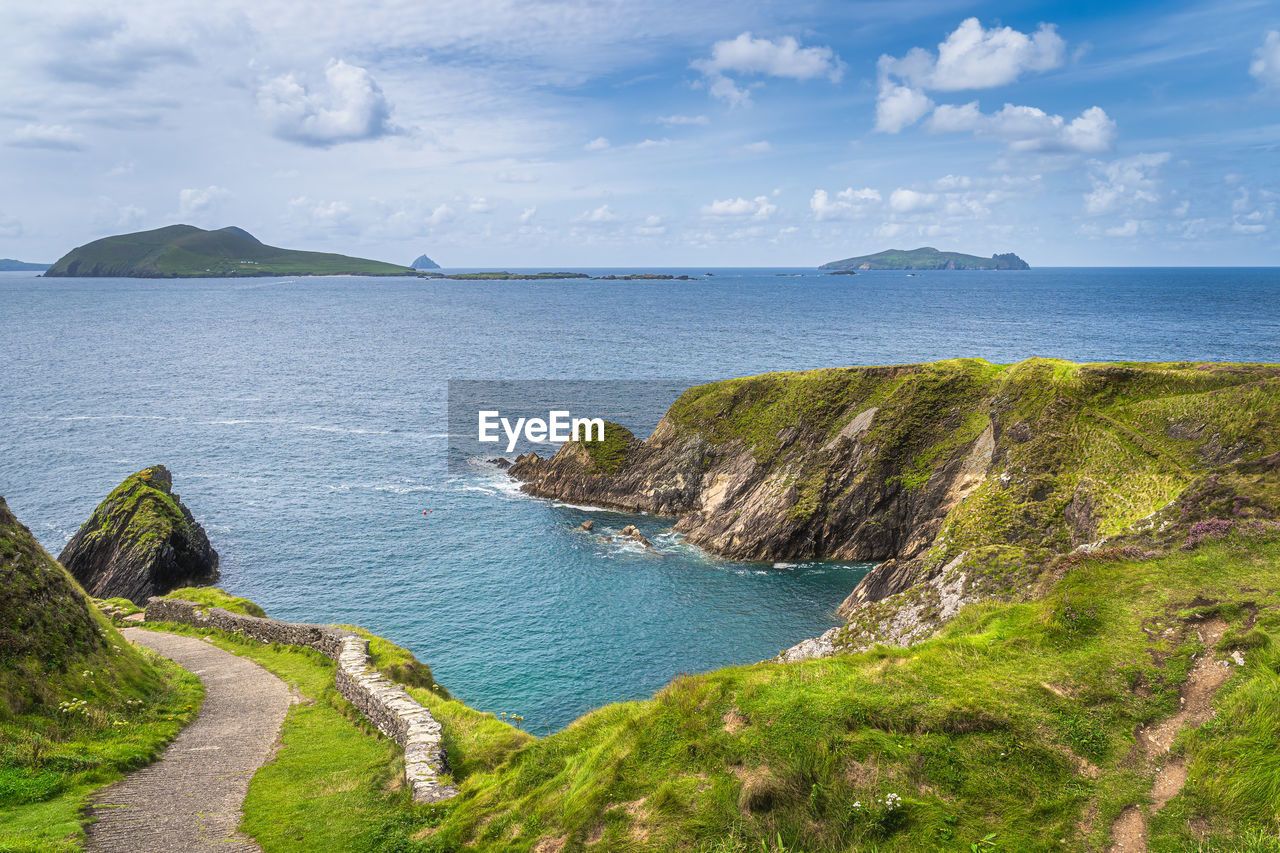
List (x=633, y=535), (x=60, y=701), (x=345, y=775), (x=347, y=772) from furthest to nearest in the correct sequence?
(x=633, y=535) < (x=60, y=701) < (x=347, y=772) < (x=345, y=775)

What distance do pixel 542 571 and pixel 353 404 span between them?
226 ft

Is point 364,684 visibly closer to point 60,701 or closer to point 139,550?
point 60,701

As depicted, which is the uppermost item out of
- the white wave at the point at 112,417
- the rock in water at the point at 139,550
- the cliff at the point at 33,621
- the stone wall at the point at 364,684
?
the cliff at the point at 33,621

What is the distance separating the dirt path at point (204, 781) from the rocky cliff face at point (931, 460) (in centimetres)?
2988

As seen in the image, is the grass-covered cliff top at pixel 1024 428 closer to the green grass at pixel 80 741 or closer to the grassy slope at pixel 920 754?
the grassy slope at pixel 920 754

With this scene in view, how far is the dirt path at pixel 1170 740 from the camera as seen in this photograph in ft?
42.7

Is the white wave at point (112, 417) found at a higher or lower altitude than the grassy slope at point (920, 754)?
lower

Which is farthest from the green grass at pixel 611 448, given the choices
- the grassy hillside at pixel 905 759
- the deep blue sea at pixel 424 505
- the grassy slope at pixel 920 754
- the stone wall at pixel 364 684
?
the grassy slope at pixel 920 754

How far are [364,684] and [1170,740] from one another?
22846 mm

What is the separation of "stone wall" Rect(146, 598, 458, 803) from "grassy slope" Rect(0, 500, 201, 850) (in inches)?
199

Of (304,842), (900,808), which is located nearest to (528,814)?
(304,842)

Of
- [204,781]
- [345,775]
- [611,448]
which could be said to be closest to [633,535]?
[611,448]

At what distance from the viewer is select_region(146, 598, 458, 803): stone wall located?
18828 millimetres

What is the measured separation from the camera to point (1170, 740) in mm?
14852
